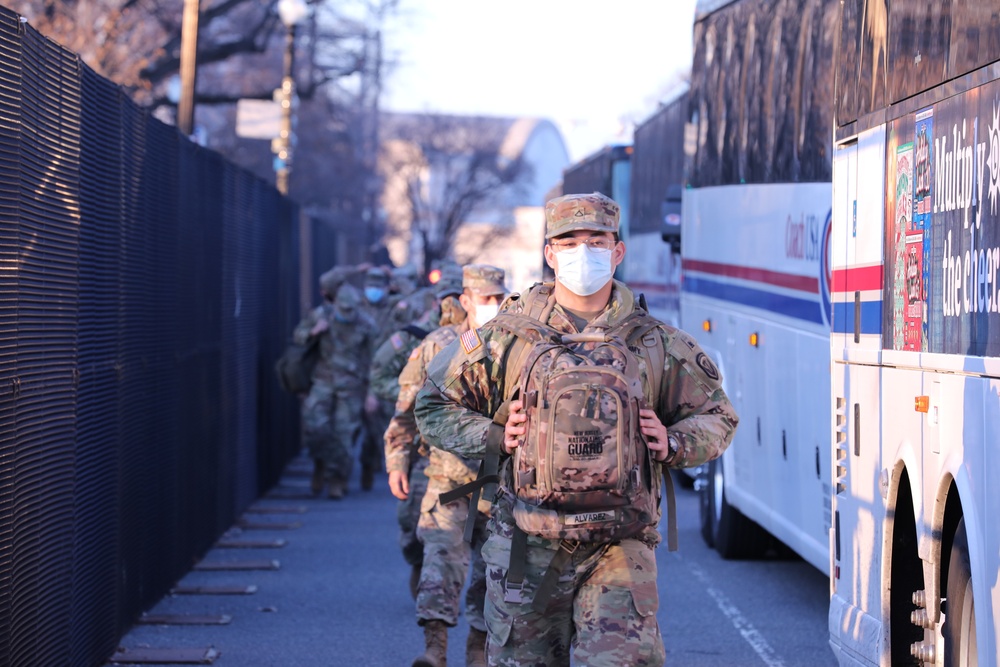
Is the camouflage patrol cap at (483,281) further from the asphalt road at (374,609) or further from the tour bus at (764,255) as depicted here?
the asphalt road at (374,609)

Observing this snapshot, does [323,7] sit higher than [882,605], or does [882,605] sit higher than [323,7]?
[323,7]

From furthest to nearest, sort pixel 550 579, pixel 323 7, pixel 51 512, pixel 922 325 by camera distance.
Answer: pixel 323 7
pixel 51 512
pixel 922 325
pixel 550 579

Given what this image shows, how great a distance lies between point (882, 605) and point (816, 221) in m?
3.41

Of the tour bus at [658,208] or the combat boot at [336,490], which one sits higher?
the tour bus at [658,208]

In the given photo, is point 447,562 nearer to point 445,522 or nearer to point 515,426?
point 445,522

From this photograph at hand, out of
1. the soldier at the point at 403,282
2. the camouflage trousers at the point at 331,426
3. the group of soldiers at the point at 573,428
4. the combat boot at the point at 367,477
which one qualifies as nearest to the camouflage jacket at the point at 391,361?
the group of soldiers at the point at 573,428

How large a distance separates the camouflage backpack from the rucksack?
12.8 metres

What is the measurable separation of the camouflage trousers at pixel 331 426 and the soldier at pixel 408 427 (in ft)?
16.5

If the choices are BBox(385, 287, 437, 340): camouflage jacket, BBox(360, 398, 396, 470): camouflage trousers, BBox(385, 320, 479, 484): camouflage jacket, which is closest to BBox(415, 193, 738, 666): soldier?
BBox(385, 320, 479, 484): camouflage jacket

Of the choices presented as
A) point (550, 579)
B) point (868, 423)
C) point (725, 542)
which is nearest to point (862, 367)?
point (868, 423)

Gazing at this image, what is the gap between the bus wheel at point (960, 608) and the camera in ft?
19.0

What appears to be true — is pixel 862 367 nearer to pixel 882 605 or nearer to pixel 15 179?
pixel 882 605

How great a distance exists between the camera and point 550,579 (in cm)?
539

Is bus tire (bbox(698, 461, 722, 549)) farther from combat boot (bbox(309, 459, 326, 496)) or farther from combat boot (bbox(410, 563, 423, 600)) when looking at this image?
combat boot (bbox(309, 459, 326, 496))
